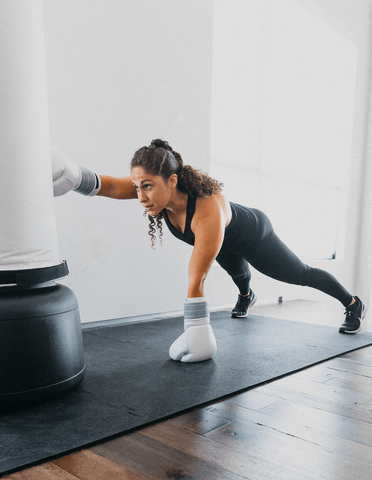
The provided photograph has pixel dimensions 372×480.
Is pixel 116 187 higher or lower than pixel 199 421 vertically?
higher

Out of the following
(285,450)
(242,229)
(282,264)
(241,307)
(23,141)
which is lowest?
(241,307)

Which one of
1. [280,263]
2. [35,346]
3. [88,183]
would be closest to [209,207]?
[88,183]

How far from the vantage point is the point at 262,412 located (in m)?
1.13

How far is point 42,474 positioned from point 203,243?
89 centimetres

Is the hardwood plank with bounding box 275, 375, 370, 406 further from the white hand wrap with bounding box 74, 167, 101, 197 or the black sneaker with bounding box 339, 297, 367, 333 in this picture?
the white hand wrap with bounding box 74, 167, 101, 197

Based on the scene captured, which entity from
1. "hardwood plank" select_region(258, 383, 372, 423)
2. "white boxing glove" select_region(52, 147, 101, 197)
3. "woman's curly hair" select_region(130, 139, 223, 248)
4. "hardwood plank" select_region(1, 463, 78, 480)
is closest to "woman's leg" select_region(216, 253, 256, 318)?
"woman's curly hair" select_region(130, 139, 223, 248)

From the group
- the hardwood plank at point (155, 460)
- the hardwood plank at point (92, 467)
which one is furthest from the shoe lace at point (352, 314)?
the hardwood plank at point (92, 467)

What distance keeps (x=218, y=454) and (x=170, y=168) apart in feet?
3.23

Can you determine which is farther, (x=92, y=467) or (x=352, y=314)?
(x=352, y=314)

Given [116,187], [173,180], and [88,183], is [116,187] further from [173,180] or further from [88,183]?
[173,180]

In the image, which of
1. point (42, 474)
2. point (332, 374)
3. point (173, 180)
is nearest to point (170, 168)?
point (173, 180)

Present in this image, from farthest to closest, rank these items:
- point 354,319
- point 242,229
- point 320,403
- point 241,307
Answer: point 241,307 → point 354,319 → point 242,229 → point 320,403

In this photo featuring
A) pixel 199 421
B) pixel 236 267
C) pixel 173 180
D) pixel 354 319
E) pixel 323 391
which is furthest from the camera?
pixel 236 267

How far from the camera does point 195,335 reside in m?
1.48
